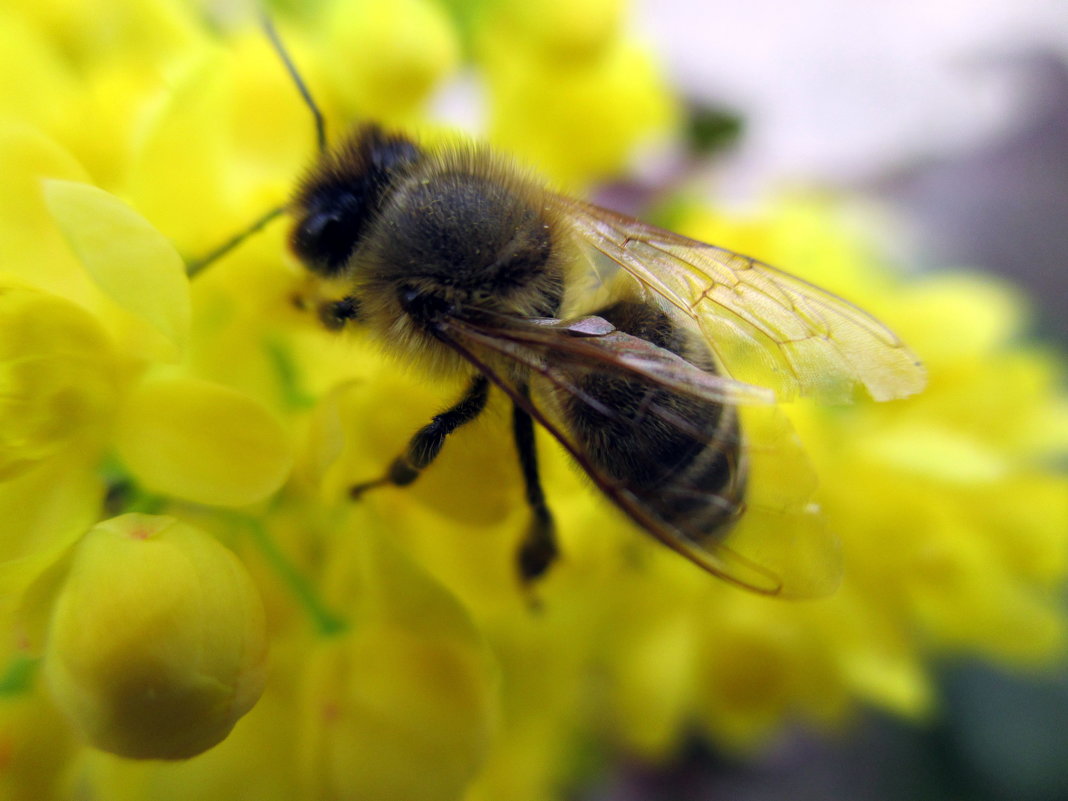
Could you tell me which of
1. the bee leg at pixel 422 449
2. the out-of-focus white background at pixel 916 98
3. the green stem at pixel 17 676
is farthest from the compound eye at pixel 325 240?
the out-of-focus white background at pixel 916 98

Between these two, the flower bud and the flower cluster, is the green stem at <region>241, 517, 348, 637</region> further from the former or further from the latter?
the flower bud

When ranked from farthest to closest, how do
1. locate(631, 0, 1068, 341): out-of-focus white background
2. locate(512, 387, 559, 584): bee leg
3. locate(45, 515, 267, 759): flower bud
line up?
locate(631, 0, 1068, 341): out-of-focus white background < locate(512, 387, 559, 584): bee leg < locate(45, 515, 267, 759): flower bud

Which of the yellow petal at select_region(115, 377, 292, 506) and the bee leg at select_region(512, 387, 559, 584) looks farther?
the bee leg at select_region(512, 387, 559, 584)

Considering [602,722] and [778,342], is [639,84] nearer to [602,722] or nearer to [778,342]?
[778,342]

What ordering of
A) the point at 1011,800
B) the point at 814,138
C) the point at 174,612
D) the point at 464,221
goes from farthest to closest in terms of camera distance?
the point at 814,138 → the point at 1011,800 → the point at 464,221 → the point at 174,612

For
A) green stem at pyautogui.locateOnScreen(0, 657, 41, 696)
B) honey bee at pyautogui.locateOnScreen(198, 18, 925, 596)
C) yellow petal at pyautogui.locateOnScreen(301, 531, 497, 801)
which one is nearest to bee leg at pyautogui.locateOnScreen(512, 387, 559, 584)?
honey bee at pyautogui.locateOnScreen(198, 18, 925, 596)

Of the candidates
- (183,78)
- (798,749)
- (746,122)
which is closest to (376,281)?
(183,78)
